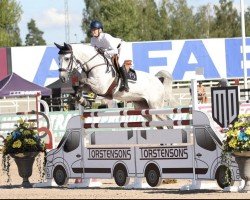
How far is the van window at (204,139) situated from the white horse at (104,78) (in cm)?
232

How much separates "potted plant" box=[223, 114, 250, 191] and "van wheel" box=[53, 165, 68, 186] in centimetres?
302

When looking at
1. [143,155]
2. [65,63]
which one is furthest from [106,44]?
[143,155]

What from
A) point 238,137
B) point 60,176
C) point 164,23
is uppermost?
point 164,23

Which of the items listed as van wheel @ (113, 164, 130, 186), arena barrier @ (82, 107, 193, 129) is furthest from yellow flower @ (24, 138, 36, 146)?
van wheel @ (113, 164, 130, 186)

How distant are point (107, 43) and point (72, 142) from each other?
168 cm

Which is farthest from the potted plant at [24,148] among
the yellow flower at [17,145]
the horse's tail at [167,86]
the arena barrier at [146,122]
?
the horse's tail at [167,86]

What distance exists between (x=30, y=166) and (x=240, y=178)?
11.6 feet

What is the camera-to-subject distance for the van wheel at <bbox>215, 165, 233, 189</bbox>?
434 inches

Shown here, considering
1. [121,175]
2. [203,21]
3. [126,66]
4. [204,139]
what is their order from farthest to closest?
[203,21] → [126,66] → [121,175] → [204,139]

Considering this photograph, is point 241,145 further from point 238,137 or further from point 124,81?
point 124,81

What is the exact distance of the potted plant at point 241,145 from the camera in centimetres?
1053

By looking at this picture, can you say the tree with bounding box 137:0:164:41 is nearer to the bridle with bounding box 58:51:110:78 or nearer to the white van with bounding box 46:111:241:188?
the bridle with bounding box 58:51:110:78

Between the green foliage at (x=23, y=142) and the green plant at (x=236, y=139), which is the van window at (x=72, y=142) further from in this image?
the green plant at (x=236, y=139)

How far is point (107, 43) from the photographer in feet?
44.9
